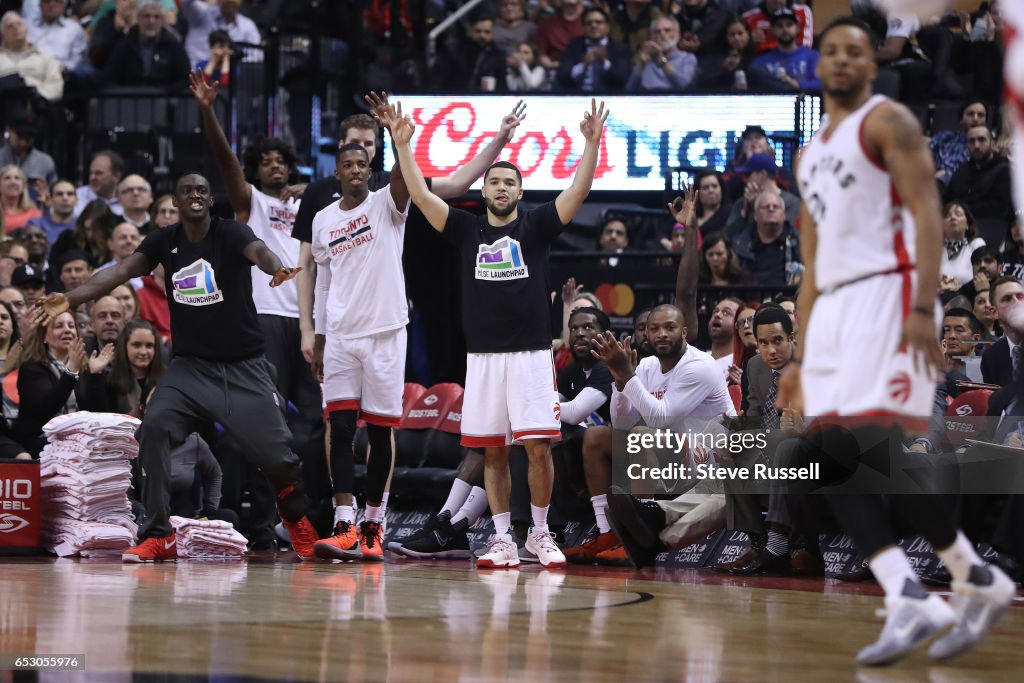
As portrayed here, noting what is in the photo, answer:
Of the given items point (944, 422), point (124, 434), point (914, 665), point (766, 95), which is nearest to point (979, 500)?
point (944, 422)

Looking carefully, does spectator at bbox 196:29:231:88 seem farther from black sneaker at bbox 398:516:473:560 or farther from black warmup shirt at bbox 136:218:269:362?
black sneaker at bbox 398:516:473:560

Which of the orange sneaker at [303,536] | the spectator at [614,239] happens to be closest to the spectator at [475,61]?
the spectator at [614,239]

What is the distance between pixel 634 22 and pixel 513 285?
8.04 metres

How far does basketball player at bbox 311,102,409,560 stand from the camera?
28.2ft

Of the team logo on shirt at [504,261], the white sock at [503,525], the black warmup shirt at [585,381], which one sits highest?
the team logo on shirt at [504,261]

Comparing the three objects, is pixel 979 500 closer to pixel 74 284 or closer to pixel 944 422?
pixel 944 422

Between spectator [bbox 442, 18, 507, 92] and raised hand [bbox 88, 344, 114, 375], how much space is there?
620 centimetres

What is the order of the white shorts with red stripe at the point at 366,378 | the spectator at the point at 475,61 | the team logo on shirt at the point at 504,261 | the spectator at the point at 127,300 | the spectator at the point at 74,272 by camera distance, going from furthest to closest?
1. the spectator at the point at 475,61
2. the spectator at the point at 74,272
3. the spectator at the point at 127,300
4. the white shorts with red stripe at the point at 366,378
5. the team logo on shirt at the point at 504,261

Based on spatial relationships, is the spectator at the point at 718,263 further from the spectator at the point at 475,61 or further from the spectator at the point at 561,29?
the spectator at the point at 561,29

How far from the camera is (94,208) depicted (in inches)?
483

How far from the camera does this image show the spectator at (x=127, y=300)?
10453 millimetres

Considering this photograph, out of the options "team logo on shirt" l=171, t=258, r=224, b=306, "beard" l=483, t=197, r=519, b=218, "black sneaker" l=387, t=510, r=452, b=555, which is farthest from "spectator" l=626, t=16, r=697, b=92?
"team logo on shirt" l=171, t=258, r=224, b=306

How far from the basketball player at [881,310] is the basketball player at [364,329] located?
13.8ft

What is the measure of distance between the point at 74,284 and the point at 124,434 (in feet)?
8.25
